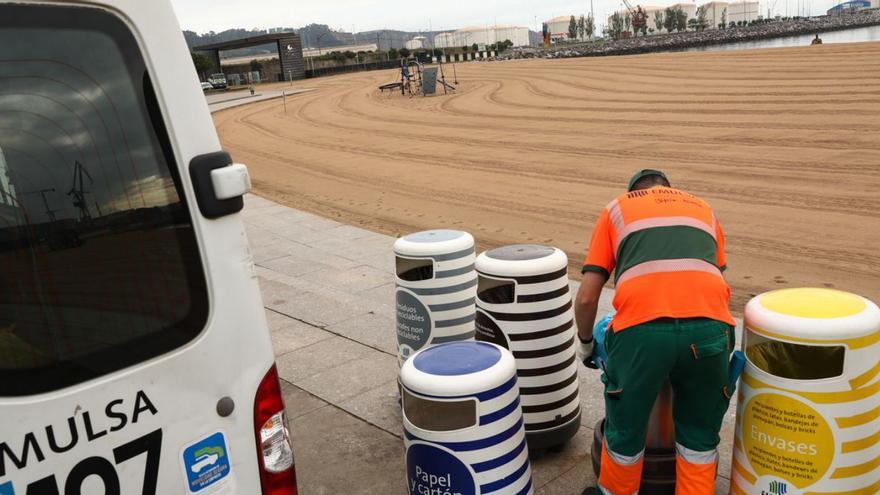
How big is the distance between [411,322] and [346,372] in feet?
4.46

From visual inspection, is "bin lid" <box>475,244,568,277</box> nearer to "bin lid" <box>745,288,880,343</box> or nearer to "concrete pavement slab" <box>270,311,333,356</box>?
"bin lid" <box>745,288,880,343</box>

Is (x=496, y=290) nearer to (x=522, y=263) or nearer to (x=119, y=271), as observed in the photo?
(x=522, y=263)

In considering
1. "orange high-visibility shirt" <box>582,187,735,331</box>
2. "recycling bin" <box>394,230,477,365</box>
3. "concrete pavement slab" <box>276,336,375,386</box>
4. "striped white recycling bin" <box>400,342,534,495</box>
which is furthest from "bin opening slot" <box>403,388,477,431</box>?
"concrete pavement slab" <box>276,336,375,386</box>

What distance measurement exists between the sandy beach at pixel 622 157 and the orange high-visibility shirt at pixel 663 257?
13.3 ft

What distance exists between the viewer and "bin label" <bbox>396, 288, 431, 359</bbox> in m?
4.61

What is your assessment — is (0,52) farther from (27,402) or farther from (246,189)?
(27,402)

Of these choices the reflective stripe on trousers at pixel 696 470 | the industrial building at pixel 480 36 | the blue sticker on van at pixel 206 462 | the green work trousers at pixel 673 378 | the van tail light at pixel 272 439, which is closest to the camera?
the blue sticker on van at pixel 206 462

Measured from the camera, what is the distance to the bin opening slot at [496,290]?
408 centimetres

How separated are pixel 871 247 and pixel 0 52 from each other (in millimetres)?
8911

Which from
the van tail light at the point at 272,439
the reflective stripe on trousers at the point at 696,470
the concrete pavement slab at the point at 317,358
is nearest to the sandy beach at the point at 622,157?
the concrete pavement slab at the point at 317,358

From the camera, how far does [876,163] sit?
12.1 metres

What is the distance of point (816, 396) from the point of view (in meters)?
3.04

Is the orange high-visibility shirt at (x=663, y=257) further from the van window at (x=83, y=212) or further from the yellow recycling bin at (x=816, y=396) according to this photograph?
the van window at (x=83, y=212)

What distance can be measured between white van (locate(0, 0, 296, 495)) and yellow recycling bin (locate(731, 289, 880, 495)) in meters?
2.14
